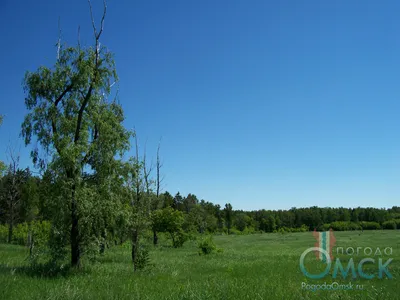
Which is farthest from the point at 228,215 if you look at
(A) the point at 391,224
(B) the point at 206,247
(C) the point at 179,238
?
(B) the point at 206,247

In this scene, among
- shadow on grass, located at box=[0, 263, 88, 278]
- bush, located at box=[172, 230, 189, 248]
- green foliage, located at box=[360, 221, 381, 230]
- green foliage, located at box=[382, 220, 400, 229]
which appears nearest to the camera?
shadow on grass, located at box=[0, 263, 88, 278]

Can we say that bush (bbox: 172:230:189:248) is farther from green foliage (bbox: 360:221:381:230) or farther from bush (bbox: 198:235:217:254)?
green foliage (bbox: 360:221:381:230)

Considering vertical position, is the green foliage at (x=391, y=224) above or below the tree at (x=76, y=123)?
below

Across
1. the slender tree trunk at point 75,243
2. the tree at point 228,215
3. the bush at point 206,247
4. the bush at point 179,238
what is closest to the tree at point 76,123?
the slender tree trunk at point 75,243

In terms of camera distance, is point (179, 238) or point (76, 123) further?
point (179, 238)

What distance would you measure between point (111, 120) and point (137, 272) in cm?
A: 837

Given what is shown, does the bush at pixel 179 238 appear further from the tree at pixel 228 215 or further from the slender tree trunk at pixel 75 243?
the tree at pixel 228 215

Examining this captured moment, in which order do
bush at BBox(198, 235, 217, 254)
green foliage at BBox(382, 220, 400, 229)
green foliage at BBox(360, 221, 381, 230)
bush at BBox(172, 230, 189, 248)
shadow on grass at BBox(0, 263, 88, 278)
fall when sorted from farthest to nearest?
green foliage at BBox(360, 221, 381, 230) → green foliage at BBox(382, 220, 400, 229) → bush at BBox(172, 230, 189, 248) → bush at BBox(198, 235, 217, 254) → shadow on grass at BBox(0, 263, 88, 278)

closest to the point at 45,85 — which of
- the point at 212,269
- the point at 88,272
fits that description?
the point at 88,272

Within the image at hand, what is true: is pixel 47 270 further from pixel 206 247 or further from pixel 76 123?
pixel 206 247

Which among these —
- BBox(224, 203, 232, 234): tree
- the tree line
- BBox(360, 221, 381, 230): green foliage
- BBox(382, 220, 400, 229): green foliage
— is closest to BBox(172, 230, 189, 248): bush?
the tree line

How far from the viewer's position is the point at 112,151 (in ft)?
57.6

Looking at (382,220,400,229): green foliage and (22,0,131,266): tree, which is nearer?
(22,0,131,266): tree

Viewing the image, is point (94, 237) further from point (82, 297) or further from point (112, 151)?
point (82, 297)
